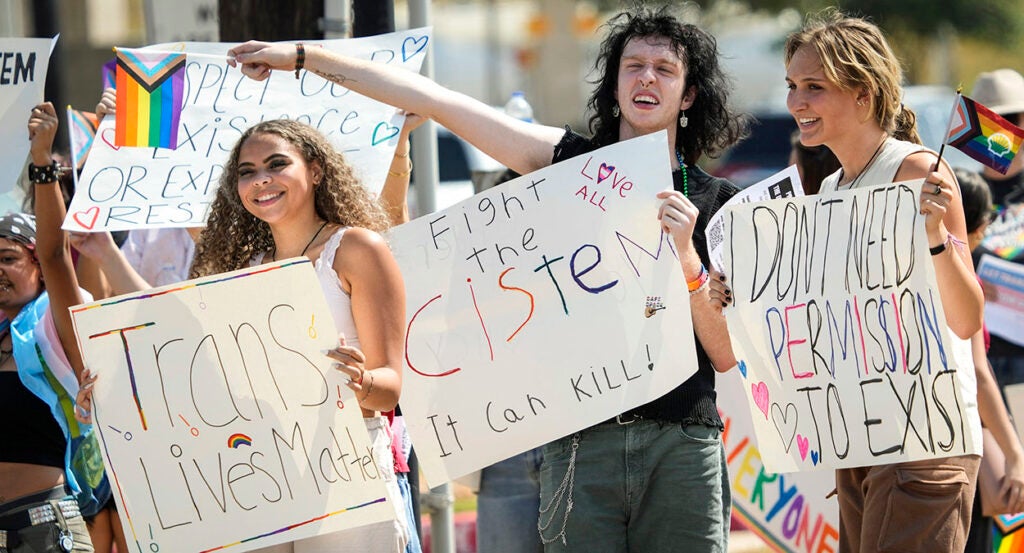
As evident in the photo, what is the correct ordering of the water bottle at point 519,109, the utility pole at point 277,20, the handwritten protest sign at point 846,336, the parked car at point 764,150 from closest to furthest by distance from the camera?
the handwritten protest sign at point 846,336, the water bottle at point 519,109, the utility pole at point 277,20, the parked car at point 764,150

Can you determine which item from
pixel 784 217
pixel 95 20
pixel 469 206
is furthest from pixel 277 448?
pixel 95 20

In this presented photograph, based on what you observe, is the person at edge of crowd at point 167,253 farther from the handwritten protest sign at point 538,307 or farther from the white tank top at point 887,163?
the white tank top at point 887,163

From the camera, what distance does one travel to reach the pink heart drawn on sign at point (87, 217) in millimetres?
4098

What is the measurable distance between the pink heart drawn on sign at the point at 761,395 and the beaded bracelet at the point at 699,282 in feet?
0.90

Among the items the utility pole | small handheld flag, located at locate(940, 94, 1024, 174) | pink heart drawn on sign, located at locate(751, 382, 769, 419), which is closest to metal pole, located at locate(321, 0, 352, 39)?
the utility pole

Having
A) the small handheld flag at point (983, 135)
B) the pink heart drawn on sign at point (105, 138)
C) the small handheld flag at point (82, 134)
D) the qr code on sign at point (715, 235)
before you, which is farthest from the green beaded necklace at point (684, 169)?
the small handheld flag at point (82, 134)

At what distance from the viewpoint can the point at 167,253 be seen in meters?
5.09

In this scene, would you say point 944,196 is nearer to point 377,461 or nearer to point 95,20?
point 377,461

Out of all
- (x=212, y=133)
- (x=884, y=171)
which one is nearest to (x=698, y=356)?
(x=884, y=171)

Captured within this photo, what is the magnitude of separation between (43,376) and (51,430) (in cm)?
17

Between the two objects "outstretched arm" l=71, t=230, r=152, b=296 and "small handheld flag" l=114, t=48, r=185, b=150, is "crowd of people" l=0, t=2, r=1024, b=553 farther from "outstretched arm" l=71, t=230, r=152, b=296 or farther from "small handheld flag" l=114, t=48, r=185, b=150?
"small handheld flag" l=114, t=48, r=185, b=150

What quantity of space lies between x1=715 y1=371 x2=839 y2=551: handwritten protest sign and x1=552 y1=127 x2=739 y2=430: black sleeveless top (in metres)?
1.75

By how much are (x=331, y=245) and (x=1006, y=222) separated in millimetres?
3082

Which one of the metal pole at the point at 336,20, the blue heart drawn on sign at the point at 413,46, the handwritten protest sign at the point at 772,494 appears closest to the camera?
the blue heart drawn on sign at the point at 413,46
